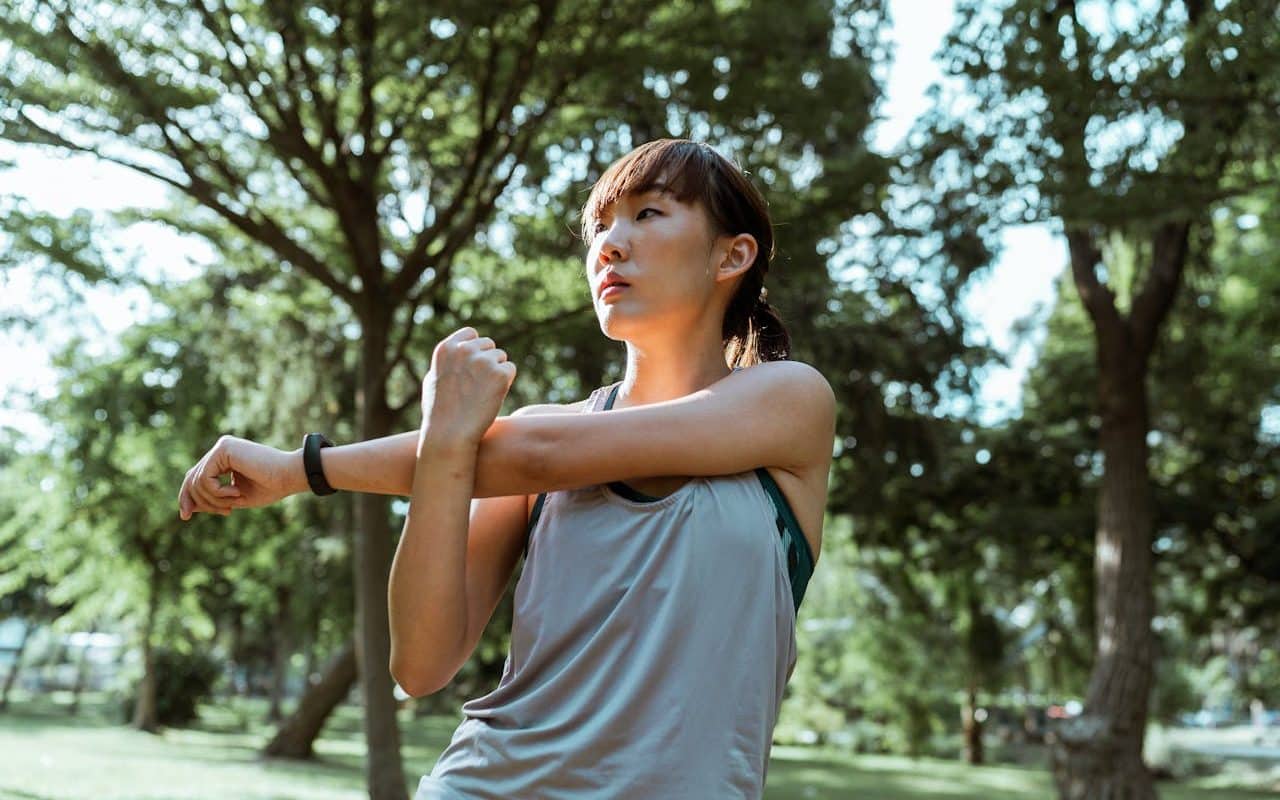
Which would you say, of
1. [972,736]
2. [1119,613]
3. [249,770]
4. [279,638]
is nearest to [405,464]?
[1119,613]

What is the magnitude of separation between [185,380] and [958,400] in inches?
442

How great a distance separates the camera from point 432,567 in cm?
147

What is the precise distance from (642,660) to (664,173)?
606 mm

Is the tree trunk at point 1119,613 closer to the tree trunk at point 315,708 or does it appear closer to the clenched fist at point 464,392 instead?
the tree trunk at point 315,708

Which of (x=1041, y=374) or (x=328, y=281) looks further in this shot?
(x=1041, y=374)

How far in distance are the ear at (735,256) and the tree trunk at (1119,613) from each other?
11.8m

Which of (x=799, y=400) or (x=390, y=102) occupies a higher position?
(x=390, y=102)

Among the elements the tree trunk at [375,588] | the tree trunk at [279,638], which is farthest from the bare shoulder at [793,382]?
the tree trunk at [279,638]

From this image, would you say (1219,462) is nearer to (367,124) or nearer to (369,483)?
(367,124)

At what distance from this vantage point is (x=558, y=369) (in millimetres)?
12086

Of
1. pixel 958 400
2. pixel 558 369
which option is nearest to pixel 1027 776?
pixel 958 400

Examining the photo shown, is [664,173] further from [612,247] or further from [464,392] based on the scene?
[464,392]

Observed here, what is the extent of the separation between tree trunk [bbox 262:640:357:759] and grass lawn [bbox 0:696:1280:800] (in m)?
0.43

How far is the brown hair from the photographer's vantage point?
1601mm
